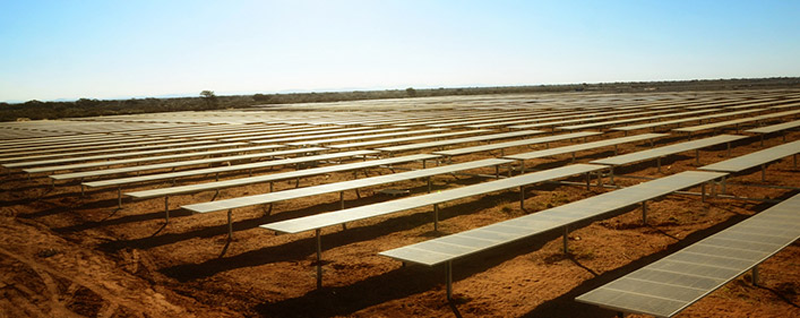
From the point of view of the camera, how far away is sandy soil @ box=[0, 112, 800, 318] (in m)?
5.44

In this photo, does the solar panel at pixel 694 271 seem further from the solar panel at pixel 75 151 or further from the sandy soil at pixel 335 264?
the solar panel at pixel 75 151

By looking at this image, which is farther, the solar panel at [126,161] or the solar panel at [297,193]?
the solar panel at [126,161]

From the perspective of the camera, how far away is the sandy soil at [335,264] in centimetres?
544

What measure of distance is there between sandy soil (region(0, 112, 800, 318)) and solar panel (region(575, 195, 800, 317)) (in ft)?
1.37

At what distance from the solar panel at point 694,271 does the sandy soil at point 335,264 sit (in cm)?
42

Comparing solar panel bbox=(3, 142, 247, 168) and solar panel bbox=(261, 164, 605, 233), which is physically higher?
solar panel bbox=(3, 142, 247, 168)

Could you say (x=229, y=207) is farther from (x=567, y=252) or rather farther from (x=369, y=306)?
(x=567, y=252)

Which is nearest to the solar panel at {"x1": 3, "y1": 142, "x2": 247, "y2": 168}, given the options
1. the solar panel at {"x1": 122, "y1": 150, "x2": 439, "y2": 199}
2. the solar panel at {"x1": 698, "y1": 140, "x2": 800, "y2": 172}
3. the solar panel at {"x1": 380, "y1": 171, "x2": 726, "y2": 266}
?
the solar panel at {"x1": 122, "y1": 150, "x2": 439, "y2": 199}

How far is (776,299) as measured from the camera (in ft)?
17.0

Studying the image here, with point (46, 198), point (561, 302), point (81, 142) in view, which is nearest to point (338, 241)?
point (561, 302)

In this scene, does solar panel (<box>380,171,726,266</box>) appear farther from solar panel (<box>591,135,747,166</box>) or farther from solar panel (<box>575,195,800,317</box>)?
solar panel (<box>591,135,747,166</box>)

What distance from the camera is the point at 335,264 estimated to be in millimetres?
6844

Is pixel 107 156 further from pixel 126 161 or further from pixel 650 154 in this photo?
pixel 650 154

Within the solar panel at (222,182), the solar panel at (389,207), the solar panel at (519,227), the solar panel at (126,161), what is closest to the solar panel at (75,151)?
the solar panel at (126,161)
